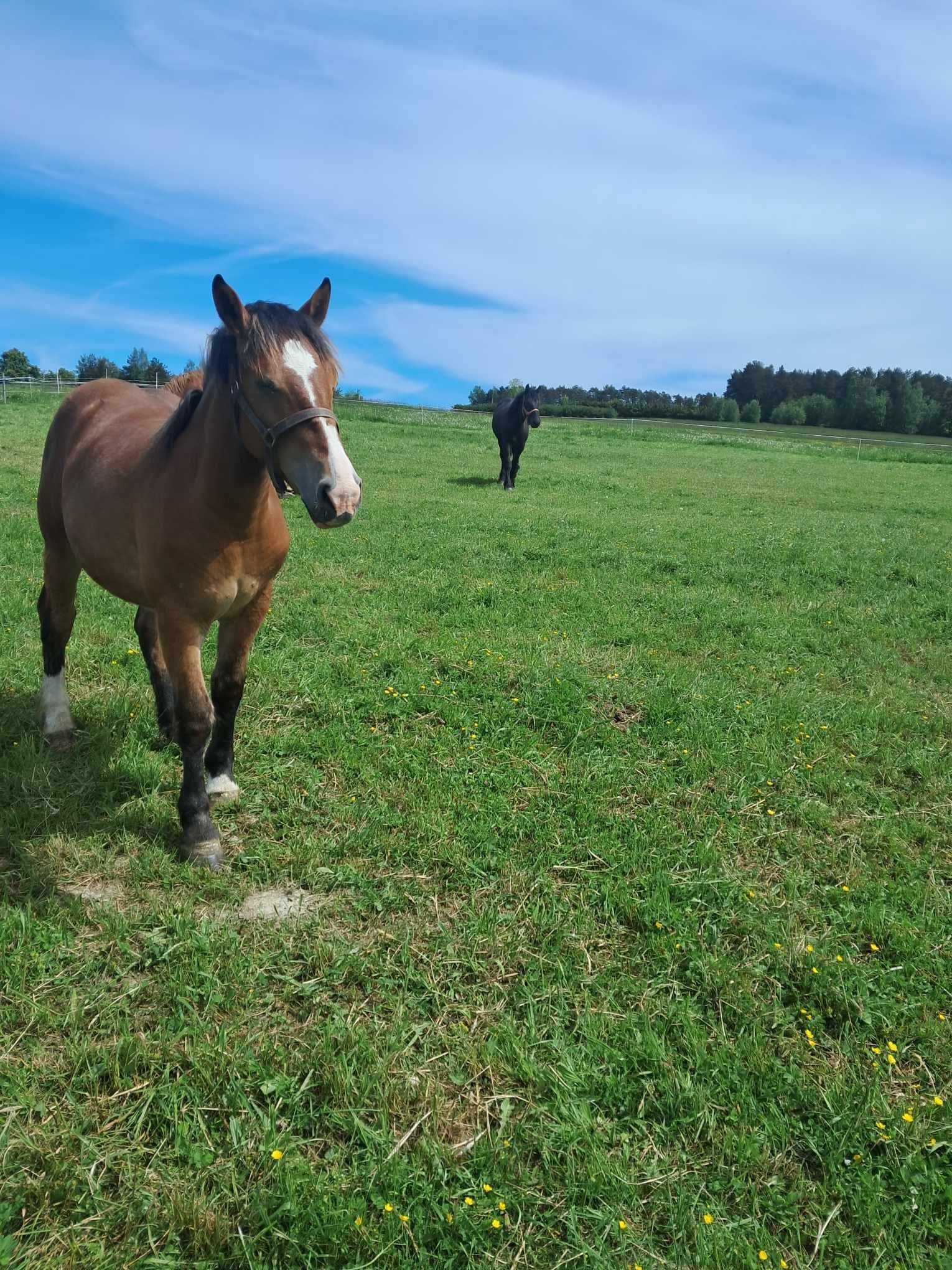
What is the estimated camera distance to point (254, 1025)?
8.89 ft

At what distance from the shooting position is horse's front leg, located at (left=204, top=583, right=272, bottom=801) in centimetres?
395

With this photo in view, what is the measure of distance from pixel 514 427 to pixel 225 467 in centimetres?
1538

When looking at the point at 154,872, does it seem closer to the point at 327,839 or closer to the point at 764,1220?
the point at 327,839

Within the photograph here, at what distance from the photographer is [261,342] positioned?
3047mm

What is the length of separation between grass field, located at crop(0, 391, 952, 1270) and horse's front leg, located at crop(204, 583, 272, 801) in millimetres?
186

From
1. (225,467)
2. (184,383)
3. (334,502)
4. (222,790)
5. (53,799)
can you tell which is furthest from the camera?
(184,383)

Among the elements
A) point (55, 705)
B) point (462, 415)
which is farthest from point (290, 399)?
point (462, 415)

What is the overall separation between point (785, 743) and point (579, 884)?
2162 millimetres

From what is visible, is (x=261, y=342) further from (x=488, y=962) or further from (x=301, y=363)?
(x=488, y=962)

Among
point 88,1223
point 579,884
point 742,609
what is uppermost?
point 742,609

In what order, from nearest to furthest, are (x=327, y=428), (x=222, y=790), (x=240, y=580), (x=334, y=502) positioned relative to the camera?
(x=334, y=502) < (x=327, y=428) < (x=240, y=580) < (x=222, y=790)

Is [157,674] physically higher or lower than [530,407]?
lower

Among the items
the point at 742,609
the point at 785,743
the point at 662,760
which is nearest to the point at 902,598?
the point at 742,609

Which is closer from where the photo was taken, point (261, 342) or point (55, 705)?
point (261, 342)
